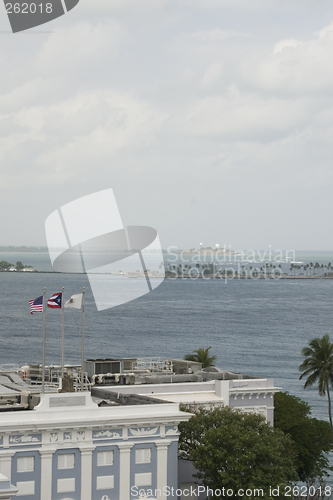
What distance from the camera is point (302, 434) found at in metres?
54.6

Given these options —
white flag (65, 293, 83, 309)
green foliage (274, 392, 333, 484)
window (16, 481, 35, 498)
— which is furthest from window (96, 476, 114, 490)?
green foliage (274, 392, 333, 484)

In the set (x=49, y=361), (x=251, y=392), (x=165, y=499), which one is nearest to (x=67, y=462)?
(x=165, y=499)

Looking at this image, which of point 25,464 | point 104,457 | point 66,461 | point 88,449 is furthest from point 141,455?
point 25,464

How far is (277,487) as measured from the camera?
34.3m

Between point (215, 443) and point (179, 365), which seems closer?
point (215, 443)

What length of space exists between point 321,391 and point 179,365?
28473 millimetres

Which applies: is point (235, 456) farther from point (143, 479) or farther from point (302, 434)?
→ point (302, 434)

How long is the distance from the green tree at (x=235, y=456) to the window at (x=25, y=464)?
7.12 m

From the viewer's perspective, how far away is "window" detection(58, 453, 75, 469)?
3294cm

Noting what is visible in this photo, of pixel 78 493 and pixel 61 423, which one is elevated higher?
pixel 61 423

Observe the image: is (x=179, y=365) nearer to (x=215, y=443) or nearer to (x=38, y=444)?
(x=215, y=443)

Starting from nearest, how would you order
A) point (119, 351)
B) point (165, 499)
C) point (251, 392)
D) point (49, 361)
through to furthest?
point (165, 499), point (251, 392), point (49, 361), point (119, 351)

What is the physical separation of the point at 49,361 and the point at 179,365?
8317 centimetres

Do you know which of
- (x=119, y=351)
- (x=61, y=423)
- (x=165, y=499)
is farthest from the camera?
(x=119, y=351)
